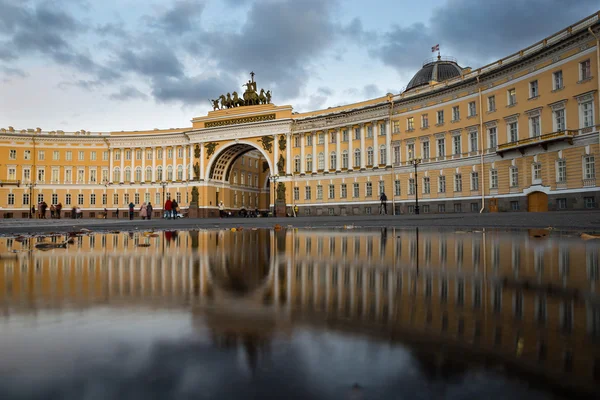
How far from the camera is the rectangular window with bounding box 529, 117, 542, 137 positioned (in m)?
33.0

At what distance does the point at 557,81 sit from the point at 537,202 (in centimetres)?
908

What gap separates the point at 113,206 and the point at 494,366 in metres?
72.2

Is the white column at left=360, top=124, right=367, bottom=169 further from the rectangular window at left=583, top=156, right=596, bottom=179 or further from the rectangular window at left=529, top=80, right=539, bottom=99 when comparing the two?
the rectangular window at left=583, top=156, right=596, bottom=179

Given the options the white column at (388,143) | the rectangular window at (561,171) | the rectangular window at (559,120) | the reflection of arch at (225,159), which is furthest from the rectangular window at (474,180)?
the reflection of arch at (225,159)

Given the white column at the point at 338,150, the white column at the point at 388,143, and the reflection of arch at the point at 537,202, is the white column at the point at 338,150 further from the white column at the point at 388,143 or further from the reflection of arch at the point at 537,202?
the reflection of arch at the point at 537,202

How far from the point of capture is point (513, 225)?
53.4ft

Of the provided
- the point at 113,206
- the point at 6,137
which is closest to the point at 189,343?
the point at 113,206

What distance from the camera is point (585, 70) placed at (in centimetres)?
2864

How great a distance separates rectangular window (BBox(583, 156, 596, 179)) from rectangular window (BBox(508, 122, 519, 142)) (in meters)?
6.80

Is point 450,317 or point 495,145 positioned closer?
point 450,317

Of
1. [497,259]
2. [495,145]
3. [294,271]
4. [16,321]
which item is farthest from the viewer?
[495,145]

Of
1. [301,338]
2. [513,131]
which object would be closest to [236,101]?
[513,131]

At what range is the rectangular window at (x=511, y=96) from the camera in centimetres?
3501

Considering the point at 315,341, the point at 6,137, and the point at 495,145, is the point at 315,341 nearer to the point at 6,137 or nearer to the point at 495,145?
the point at 495,145
